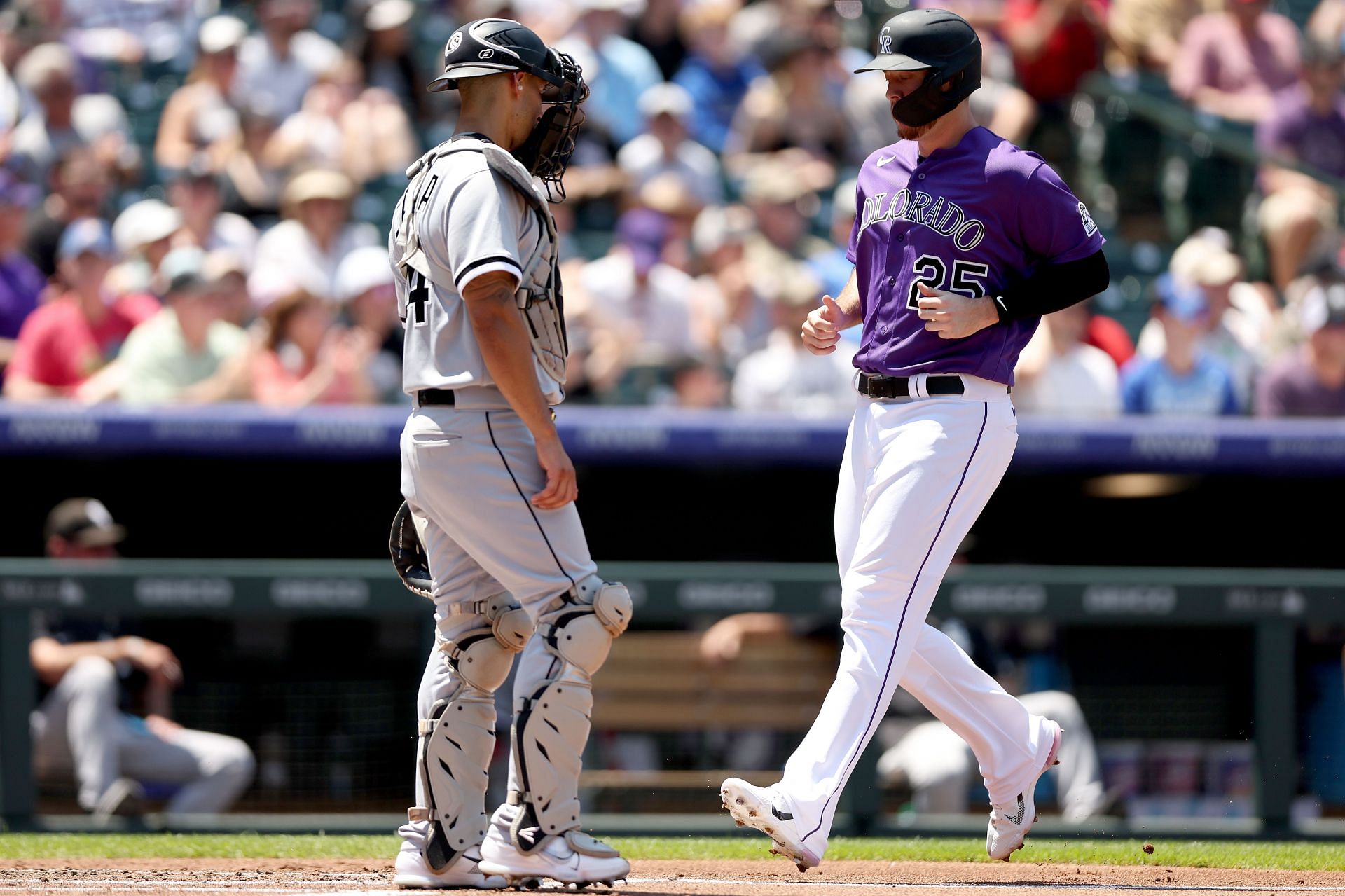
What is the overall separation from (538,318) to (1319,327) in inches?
221

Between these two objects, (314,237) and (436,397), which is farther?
(314,237)

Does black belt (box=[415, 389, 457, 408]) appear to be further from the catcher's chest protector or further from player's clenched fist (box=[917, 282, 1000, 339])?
player's clenched fist (box=[917, 282, 1000, 339])

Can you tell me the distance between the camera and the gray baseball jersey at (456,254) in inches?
156

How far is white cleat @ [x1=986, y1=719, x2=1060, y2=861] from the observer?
464cm

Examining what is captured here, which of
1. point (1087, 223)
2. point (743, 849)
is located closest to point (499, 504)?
point (1087, 223)

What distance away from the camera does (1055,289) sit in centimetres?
435

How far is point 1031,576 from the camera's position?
695 cm

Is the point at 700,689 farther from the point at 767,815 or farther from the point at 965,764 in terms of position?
the point at 767,815

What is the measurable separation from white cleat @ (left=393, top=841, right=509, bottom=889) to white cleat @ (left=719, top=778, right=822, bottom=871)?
569 mm

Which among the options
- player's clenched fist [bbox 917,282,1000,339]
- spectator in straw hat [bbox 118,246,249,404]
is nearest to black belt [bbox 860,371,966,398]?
player's clenched fist [bbox 917,282,1000,339]

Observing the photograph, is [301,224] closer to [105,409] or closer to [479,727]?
[105,409]

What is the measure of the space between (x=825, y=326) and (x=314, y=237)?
5.37 meters

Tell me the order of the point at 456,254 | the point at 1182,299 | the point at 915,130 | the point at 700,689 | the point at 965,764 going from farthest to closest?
the point at 1182,299 < the point at 700,689 < the point at 965,764 < the point at 915,130 < the point at 456,254

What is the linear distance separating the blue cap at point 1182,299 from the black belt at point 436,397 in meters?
5.69
